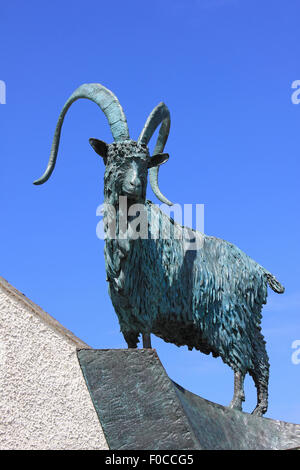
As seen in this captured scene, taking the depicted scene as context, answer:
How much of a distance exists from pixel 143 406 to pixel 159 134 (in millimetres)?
3283

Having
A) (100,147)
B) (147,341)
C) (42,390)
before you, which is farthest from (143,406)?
(100,147)

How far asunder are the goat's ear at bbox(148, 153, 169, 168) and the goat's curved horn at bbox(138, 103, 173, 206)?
0.56ft

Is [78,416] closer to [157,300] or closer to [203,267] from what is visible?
[157,300]

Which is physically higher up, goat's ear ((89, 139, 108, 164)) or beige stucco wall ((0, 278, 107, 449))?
goat's ear ((89, 139, 108, 164))

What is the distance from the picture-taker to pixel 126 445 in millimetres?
7344

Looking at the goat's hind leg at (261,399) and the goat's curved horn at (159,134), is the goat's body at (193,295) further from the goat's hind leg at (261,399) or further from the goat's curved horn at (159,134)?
the goat's curved horn at (159,134)

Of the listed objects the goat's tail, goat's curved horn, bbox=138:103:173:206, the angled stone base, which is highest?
goat's curved horn, bbox=138:103:173:206

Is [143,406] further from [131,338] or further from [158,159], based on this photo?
[158,159]

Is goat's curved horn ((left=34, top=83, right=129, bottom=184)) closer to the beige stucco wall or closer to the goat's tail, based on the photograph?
the beige stucco wall

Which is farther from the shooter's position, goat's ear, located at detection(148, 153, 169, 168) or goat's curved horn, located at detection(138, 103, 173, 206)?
goat's curved horn, located at detection(138, 103, 173, 206)

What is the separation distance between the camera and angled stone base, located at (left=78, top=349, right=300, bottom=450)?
7.25 metres

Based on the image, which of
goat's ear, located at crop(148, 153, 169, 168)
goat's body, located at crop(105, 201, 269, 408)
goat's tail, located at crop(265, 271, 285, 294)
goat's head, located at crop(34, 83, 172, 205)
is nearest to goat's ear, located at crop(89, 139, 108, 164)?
goat's head, located at crop(34, 83, 172, 205)
